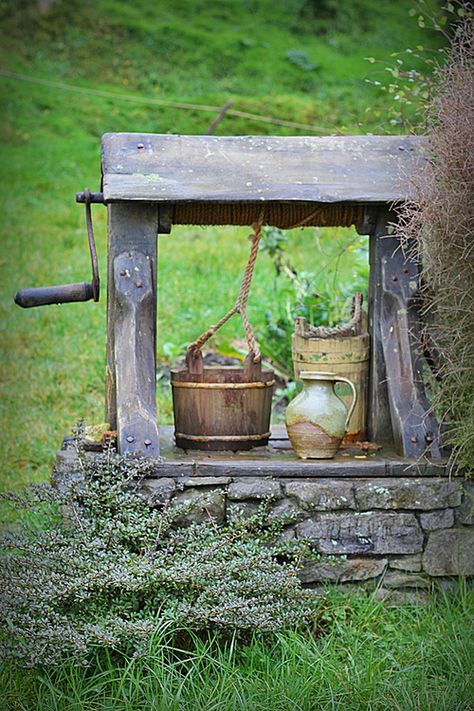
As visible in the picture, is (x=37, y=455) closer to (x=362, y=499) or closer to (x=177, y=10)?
(x=362, y=499)

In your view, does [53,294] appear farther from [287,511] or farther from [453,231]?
[453,231]

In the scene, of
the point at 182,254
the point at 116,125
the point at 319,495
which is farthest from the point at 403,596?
the point at 116,125

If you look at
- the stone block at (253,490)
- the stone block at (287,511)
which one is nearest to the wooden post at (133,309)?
the stone block at (253,490)

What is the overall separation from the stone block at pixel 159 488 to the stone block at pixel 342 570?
0.63 m

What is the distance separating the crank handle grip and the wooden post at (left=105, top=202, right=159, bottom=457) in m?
0.12

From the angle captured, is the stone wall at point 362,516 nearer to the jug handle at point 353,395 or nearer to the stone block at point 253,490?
the stone block at point 253,490

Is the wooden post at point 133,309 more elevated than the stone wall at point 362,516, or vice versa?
the wooden post at point 133,309

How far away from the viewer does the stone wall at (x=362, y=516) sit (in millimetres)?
3826

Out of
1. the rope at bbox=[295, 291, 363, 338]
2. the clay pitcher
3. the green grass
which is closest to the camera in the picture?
the green grass

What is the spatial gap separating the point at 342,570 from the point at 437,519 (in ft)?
1.47

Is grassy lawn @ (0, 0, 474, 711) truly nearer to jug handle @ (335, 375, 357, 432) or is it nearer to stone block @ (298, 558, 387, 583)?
stone block @ (298, 558, 387, 583)

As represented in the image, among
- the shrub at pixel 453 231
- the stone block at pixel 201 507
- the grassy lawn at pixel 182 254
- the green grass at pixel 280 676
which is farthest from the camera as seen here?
the stone block at pixel 201 507

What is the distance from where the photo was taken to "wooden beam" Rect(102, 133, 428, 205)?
13.1 feet

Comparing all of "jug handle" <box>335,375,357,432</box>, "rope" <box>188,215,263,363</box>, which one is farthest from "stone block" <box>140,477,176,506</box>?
"jug handle" <box>335,375,357,432</box>
